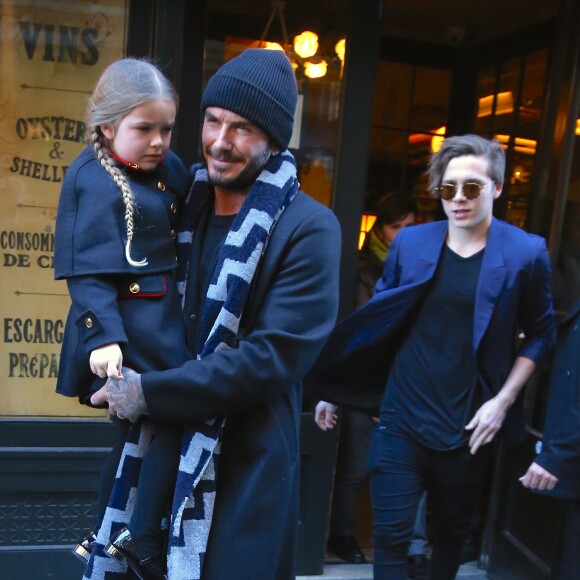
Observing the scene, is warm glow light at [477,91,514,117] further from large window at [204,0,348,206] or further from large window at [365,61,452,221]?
large window at [204,0,348,206]

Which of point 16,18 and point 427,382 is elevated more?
point 16,18

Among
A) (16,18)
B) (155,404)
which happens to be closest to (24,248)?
(16,18)

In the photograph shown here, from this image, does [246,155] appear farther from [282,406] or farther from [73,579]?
[73,579]

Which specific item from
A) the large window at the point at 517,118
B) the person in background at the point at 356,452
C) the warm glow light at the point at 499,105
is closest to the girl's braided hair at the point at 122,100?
the person in background at the point at 356,452

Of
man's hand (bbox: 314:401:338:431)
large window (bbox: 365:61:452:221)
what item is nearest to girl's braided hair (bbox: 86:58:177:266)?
man's hand (bbox: 314:401:338:431)

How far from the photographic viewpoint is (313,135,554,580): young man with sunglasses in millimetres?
2877

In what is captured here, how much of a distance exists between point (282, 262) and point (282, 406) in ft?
1.18

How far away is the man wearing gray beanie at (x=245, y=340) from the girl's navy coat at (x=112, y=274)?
75 mm

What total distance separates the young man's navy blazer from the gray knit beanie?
44.3 inches

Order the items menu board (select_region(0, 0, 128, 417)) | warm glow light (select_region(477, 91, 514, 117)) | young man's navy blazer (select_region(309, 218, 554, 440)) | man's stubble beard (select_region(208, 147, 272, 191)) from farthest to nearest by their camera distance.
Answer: warm glow light (select_region(477, 91, 514, 117))
menu board (select_region(0, 0, 128, 417))
young man's navy blazer (select_region(309, 218, 554, 440))
man's stubble beard (select_region(208, 147, 272, 191))

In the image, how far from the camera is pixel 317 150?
12.1 ft

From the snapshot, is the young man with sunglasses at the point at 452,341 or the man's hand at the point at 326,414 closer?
the young man with sunglasses at the point at 452,341

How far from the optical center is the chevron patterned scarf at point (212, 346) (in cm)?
185

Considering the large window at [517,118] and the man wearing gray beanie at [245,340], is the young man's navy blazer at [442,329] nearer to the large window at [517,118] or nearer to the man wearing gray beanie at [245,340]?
the man wearing gray beanie at [245,340]
